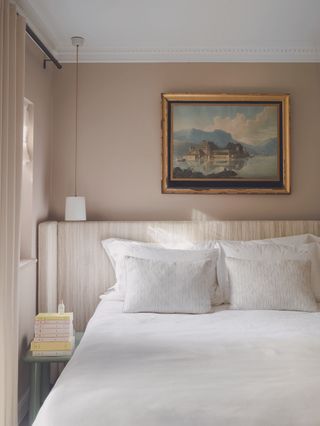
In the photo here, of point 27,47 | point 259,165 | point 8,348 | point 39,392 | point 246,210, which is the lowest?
point 39,392

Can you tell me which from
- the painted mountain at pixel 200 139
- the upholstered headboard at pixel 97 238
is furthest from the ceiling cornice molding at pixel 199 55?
the upholstered headboard at pixel 97 238

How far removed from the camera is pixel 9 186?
2.33 m

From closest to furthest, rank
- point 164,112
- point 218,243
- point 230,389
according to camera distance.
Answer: point 230,389
point 218,243
point 164,112

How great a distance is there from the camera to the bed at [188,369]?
160cm

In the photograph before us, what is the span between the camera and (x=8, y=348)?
234 centimetres

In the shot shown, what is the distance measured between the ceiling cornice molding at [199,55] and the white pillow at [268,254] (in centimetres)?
145

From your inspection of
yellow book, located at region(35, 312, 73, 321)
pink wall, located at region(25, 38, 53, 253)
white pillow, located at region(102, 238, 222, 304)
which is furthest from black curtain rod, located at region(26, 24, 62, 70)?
yellow book, located at region(35, 312, 73, 321)

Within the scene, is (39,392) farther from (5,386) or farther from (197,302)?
(197,302)

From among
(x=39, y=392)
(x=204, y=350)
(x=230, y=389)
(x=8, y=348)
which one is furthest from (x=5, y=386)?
(x=230, y=389)

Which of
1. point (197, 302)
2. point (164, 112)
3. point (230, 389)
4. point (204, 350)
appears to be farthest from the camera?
point (164, 112)

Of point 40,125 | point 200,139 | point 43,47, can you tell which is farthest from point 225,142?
point 43,47

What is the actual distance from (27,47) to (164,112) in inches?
44.1

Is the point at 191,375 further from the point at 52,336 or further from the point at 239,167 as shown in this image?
the point at 239,167

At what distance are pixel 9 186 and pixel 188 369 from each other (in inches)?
47.2
